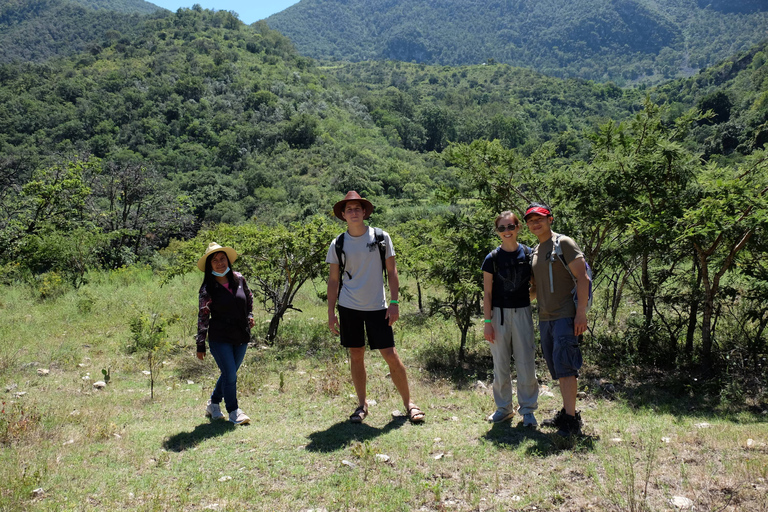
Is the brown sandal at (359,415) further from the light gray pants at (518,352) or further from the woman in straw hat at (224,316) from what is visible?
the light gray pants at (518,352)

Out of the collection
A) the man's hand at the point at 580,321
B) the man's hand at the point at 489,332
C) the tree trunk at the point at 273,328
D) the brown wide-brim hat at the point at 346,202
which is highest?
the brown wide-brim hat at the point at 346,202

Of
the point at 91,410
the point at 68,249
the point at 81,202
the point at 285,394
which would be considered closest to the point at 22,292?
the point at 68,249

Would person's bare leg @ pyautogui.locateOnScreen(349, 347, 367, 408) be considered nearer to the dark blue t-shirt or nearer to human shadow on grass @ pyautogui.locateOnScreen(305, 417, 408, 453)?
human shadow on grass @ pyautogui.locateOnScreen(305, 417, 408, 453)

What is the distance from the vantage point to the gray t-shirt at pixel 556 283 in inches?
152

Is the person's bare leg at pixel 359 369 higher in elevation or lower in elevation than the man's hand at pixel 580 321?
lower

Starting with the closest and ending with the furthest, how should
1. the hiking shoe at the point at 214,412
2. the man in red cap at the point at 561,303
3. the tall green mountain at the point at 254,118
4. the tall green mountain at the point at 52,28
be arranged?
the man in red cap at the point at 561,303 → the hiking shoe at the point at 214,412 → the tall green mountain at the point at 254,118 → the tall green mountain at the point at 52,28

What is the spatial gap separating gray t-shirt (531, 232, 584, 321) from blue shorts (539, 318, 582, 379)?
0.21 ft

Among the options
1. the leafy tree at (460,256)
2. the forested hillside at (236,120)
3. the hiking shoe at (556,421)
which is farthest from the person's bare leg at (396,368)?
the forested hillside at (236,120)

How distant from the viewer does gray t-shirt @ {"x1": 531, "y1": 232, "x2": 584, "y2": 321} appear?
12.6 feet

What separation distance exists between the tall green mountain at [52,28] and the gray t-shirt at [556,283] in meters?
114

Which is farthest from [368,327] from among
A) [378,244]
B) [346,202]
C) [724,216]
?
[724,216]

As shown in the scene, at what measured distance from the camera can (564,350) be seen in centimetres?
388

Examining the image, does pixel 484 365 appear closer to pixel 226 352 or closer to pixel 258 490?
pixel 226 352

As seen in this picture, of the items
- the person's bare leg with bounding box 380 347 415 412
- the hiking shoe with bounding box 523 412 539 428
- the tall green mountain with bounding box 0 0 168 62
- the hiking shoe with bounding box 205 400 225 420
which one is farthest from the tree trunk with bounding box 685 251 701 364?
the tall green mountain with bounding box 0 0 168 62
